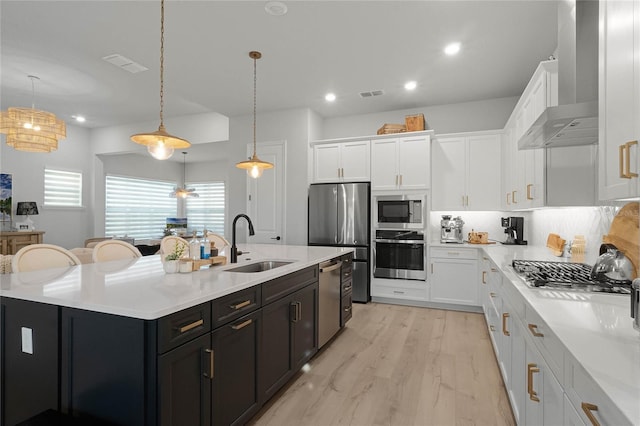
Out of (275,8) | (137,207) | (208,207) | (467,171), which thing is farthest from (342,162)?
(137,207)

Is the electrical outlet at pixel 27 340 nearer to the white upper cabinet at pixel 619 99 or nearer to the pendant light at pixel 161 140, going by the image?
the pendant light at pixel 161 140

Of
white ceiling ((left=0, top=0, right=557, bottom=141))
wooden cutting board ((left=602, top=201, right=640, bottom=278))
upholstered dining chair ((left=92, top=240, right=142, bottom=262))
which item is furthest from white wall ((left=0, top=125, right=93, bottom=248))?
wooden cutting board ((left=602, top=201, right=640, bottom=278))

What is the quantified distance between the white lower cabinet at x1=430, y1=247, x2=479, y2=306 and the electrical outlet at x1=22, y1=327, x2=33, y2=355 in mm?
4139

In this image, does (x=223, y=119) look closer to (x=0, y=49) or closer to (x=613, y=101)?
(x=0, y=49)

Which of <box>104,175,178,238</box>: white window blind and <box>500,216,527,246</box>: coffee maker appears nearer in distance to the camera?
<box>500,216,527,246</box>: coffee maker

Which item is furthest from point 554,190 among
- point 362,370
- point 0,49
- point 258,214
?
point 0,49

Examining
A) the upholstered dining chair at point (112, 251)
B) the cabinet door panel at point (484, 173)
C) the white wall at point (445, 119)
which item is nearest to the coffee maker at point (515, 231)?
the cabinet door panel at point (484, 173)

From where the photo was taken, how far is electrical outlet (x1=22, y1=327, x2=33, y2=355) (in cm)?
161

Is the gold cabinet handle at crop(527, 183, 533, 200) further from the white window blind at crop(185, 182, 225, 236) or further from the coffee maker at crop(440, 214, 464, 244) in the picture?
the white window blind at crop(185, 182, 225, 236)

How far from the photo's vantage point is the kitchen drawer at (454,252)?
14.2ft

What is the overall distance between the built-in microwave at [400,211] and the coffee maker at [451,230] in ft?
1.49

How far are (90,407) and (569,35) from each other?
137 inches

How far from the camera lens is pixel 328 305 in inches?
125

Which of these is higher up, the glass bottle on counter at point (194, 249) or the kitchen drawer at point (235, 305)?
the glass bottle on counter at point (194, 249)
